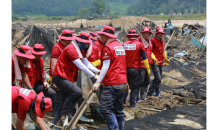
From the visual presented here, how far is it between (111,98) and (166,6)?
131m

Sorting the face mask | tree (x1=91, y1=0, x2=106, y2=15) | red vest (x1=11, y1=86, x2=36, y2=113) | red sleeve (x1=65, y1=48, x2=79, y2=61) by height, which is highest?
tree (x1=91, y1=0, x2=106, y2=15)

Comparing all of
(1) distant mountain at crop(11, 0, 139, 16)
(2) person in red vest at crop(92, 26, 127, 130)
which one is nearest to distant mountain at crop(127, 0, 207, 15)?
(1) distant mountain at crop(11, 0, 139, 16)

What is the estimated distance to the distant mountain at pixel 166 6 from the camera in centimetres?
11638

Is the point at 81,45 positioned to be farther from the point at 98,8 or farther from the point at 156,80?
the point at 98,8

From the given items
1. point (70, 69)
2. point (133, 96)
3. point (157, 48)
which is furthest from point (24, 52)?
point (157, 48)

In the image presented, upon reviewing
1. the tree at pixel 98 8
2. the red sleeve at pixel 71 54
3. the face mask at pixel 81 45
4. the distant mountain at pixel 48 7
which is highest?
the distant mountain at pixel 48 7

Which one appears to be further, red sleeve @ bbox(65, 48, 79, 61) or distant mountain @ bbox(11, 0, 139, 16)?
distant mountain @ bbox(11, 0, 139, 16)

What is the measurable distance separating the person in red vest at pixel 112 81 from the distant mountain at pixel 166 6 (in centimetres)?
11475

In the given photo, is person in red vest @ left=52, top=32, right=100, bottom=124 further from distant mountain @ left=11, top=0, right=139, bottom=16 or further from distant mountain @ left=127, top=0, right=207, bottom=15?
distant mountain @ left=11, top=0, right=139, bottom=16

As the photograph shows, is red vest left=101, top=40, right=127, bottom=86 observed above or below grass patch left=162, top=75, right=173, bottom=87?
above

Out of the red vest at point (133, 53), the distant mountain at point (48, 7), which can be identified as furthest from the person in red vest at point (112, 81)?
the distant mountain at point (48, 7)

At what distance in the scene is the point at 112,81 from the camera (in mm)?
3656

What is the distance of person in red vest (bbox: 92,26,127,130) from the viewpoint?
3.59 metres

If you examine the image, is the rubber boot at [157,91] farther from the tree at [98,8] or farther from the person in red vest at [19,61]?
the tree at [98,8]
